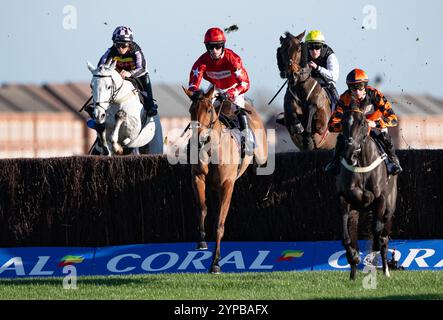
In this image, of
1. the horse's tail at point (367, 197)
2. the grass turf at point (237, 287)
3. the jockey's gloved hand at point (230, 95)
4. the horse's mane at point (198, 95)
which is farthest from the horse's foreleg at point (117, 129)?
the horse's tail at point (367, 197)

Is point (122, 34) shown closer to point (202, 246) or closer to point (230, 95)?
point (230, 95)

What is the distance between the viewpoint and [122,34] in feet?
62.4

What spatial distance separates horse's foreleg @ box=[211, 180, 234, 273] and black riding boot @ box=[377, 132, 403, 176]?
205 cm

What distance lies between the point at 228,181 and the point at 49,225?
2.79 m

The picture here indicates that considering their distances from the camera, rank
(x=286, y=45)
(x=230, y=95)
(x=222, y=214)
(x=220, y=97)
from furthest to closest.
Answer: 1. (x=286, y=45)
2. (x=230, y=95)
3. (x=220, y=97)
4. (x=222, y=214)

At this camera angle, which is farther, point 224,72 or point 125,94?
point 125,94

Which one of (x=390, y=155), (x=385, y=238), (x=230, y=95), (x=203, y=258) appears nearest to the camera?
(x=385, y=238)

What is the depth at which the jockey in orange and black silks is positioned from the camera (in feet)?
47.1

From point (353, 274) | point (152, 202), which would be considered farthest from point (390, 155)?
point (152, 202)

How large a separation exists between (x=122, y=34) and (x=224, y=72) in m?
3.03

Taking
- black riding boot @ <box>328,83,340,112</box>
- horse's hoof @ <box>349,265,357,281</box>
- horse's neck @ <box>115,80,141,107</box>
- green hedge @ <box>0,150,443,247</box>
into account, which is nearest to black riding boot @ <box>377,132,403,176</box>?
green hedge @ <box>0,150,443,247</box>

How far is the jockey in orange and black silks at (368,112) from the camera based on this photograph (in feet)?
47.1

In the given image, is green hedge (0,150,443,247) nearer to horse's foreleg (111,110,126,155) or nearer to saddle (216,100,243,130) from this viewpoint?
saddle (216,100,243,130)
